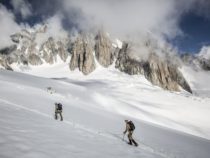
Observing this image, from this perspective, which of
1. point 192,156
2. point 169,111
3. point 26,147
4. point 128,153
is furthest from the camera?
point 169,111

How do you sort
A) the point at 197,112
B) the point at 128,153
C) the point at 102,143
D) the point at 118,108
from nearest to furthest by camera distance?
the point at 128,153 → the point at 102,143 → the point at 118,108 → the point at 197,112

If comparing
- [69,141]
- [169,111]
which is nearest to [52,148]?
[69,141]

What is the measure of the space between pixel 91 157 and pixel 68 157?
4.65 ft

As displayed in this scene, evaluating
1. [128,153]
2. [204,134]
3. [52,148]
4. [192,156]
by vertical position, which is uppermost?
[52,148]

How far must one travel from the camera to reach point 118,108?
56.9 m

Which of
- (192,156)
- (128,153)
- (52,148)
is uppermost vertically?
(52,148)

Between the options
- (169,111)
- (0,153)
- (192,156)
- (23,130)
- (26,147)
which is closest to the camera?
(0,153)

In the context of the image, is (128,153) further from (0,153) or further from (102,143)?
(0,153)

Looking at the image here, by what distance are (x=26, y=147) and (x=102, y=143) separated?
6388 mm

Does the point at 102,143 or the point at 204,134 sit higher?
the point at 102,143

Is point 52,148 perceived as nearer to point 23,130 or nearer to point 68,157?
point 68,157

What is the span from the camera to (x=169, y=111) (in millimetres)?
73438

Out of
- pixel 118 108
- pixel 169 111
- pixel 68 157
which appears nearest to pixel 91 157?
pixel 68 157

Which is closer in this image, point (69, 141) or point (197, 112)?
point (69, 141)
